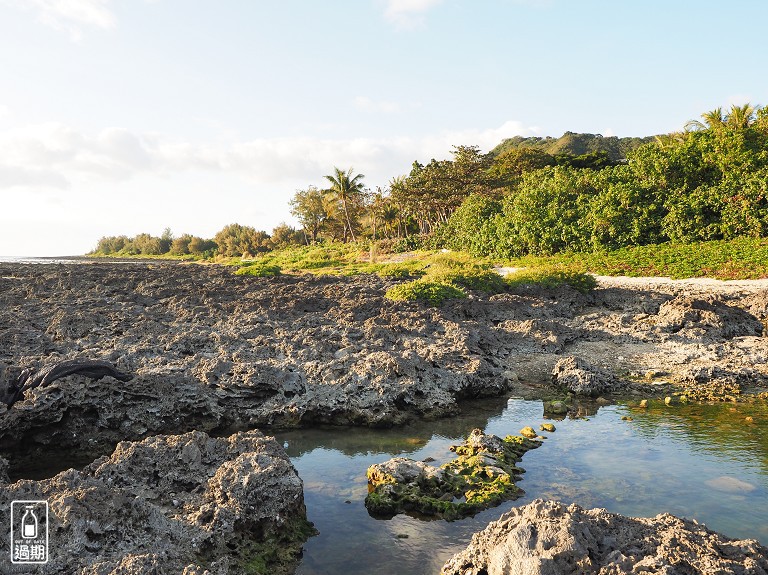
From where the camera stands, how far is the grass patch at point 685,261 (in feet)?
81.8

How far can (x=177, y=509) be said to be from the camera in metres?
5.68

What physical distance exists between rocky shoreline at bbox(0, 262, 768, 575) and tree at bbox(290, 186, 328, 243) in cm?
6510

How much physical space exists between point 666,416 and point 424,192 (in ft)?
160

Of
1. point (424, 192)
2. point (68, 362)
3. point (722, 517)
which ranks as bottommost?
point (722, 517)

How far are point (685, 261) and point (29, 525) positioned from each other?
29055mm

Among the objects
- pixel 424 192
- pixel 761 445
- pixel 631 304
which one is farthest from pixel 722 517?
pixel 424 192

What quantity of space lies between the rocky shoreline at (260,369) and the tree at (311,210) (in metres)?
65.1

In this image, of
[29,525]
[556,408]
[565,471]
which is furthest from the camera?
[556,408]

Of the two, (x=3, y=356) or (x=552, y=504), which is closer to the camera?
(x=552, y=504)

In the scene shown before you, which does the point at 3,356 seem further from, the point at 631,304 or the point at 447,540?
the point at 631,304

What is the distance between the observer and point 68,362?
29.3 ft

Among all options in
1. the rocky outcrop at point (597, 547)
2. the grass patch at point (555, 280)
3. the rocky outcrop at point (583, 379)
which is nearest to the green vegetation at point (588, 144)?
the grass patch at point (555, 280)

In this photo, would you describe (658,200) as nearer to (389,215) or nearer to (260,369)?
(260,369)

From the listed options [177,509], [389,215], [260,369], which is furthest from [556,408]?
[389,215]
